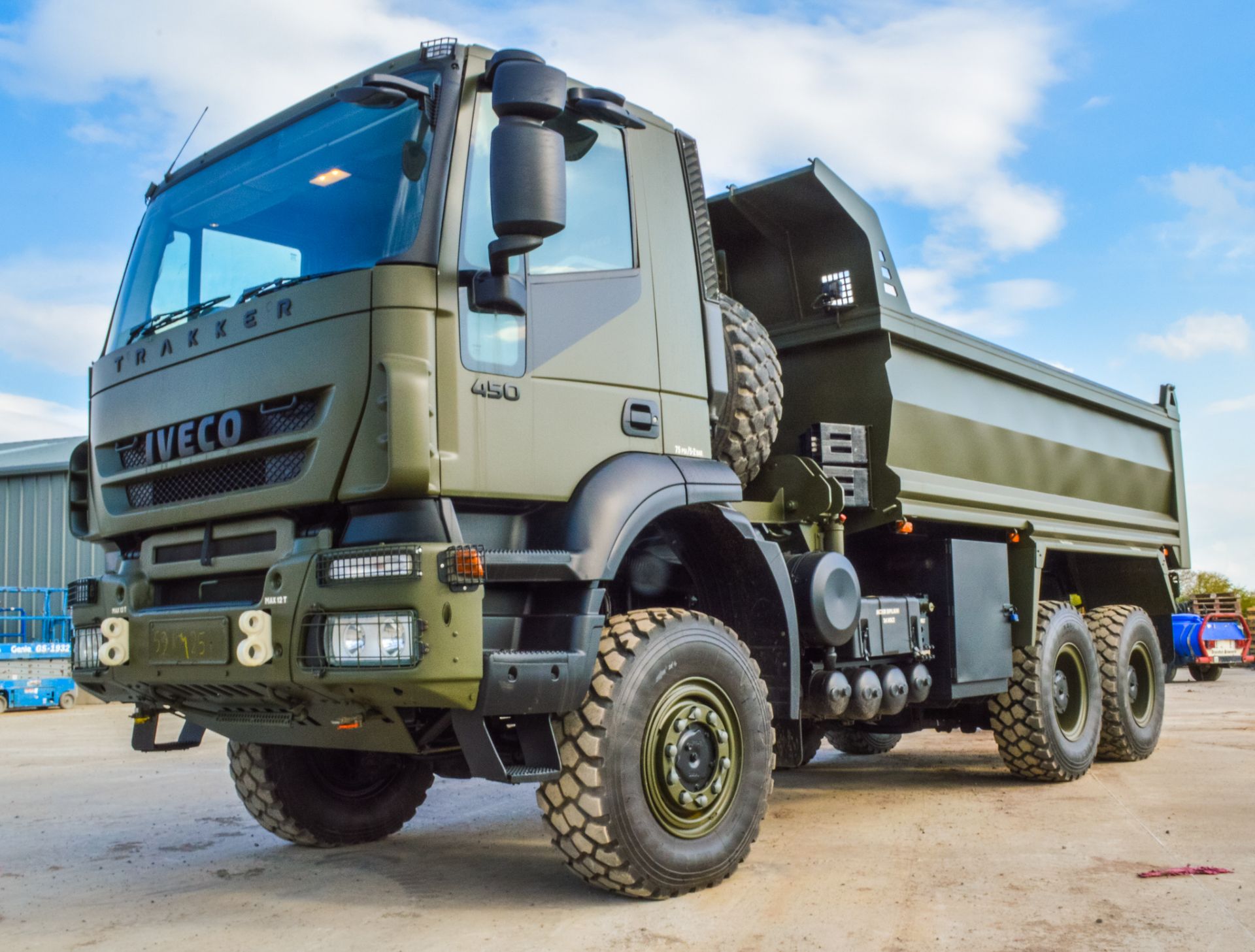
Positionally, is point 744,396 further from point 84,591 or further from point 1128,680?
point 1128,680

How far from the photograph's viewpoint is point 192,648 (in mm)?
4246

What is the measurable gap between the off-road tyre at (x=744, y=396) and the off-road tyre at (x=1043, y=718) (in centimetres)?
281

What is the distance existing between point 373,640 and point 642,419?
150cm

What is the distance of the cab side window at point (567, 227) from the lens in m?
4.23

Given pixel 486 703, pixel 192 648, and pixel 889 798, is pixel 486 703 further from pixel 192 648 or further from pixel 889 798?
pixel 889 798

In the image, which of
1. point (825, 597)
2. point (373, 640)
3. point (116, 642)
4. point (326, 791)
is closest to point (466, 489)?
point (373, 640)

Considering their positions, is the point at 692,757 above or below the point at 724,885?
above

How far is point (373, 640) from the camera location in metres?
3.84

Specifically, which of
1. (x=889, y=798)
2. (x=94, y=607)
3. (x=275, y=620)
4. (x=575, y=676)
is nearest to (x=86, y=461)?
(x=94, y=607)

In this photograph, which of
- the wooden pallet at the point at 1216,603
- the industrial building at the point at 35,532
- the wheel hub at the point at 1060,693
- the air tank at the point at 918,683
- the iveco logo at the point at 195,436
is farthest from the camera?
the industrial building at the point at 35,532

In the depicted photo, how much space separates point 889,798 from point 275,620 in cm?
445

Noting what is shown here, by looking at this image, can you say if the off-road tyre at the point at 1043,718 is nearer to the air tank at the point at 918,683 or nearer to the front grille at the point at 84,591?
the air tank at the point at 918,683

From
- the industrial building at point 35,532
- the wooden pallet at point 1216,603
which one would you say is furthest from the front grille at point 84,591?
the wooden pallet at point 1216,603

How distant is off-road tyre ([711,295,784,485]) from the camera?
5641mm
